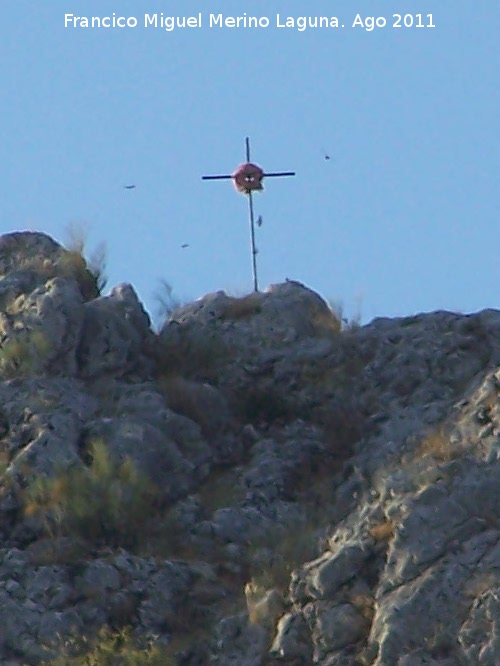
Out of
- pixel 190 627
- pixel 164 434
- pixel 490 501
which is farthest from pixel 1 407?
pixel 490 501

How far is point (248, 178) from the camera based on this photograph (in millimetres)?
35031

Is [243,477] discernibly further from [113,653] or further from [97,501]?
[113,653]

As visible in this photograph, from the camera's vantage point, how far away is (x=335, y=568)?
2586cm

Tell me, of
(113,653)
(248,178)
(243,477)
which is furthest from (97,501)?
(248,178)

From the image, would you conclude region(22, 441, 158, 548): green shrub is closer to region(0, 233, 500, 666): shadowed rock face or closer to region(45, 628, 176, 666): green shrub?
region(0, 233, 500, 666): shadowed rock face

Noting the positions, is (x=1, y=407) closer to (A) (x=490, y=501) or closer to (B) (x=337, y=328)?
(B) (x=337, y=328)

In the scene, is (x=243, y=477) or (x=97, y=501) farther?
(x=243, y=477)

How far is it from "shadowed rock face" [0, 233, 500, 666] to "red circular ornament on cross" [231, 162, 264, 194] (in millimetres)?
2493

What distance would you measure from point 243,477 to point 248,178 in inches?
269

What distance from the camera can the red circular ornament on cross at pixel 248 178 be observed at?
35.0 metres

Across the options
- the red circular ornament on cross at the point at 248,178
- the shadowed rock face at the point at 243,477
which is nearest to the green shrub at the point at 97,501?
the shadowed rock face at the point at 243,477

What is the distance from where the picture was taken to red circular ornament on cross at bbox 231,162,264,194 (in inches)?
1378

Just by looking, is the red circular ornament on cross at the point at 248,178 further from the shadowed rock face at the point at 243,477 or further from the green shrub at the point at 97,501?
the green shrub at the point at 97,501

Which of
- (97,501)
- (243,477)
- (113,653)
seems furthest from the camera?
(243,477)
